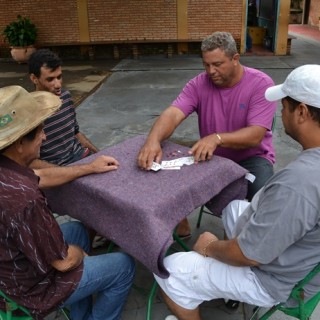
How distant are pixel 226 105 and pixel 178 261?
1260 millimetres

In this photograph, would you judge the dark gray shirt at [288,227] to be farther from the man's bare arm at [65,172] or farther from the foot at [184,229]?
the foot at [184,229]

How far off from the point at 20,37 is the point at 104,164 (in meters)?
10.1

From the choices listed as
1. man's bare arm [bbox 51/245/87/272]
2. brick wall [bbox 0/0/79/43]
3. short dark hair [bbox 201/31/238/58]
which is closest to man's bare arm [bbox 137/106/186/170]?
short dark hair [bbox 201/31/238/58]

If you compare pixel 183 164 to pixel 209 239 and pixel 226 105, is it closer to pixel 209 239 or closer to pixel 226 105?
pixel 209 239

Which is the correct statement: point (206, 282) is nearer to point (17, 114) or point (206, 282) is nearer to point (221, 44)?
point (17, 114)

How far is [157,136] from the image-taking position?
8.17 feet

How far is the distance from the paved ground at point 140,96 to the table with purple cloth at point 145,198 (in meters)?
0.73

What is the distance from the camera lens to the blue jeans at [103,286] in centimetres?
182

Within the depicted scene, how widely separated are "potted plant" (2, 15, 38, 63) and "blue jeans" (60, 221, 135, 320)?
33.3 feet

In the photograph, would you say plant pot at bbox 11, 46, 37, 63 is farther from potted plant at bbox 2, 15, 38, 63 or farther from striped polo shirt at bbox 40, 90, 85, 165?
striped polo shirt at bbox 40, 90, 85, 165

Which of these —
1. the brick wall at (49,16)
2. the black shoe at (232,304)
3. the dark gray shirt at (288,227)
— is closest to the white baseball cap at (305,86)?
the dark gray shirt at (288,227)

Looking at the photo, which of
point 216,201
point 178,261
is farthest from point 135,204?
point 216,201

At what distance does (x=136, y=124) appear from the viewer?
600cm

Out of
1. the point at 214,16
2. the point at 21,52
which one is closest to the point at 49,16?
the point at 21,52
